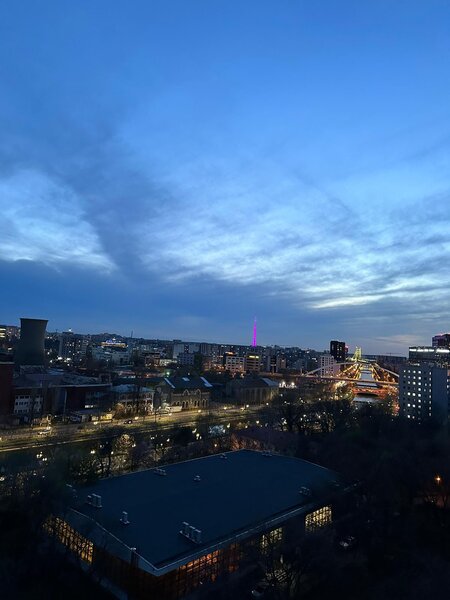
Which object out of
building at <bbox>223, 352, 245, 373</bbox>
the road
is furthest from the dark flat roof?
building at <bbox>223, 352, 245, 373</bbox>

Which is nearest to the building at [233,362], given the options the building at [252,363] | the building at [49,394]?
the building at [252,363]

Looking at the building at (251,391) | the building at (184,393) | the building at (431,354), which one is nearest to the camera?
the building at (184,393)

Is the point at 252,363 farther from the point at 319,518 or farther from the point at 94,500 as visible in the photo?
the point at 94,500

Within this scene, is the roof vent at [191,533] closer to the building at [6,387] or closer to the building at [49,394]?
the building at [49,394]

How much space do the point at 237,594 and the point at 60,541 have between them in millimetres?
4947

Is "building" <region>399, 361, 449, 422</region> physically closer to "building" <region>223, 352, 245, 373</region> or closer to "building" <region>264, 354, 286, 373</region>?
"building" <region>264, 354, 286, 373</region>

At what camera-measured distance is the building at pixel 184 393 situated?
34.7 meters

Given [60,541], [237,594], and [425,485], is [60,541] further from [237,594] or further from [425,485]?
[425,485]

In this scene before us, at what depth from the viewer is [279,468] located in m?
14.9

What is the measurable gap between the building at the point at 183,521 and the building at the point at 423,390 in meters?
26.5

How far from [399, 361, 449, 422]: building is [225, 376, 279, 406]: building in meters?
12.8

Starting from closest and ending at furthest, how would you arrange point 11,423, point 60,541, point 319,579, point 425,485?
point 319,579, point 60,541, point 425,485, point 11,423

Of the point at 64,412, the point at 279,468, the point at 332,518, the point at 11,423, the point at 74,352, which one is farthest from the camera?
the point at 74,352

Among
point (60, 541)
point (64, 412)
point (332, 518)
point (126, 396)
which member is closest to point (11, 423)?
point (64, 412)
